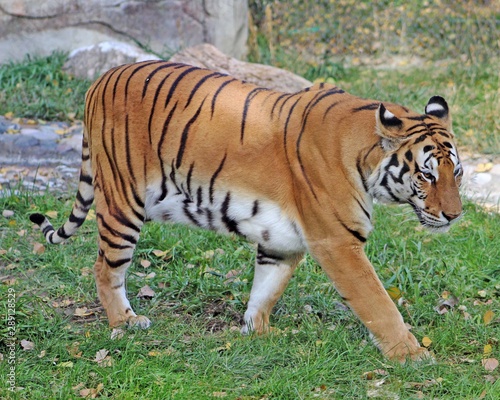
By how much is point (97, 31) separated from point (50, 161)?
2.67 m

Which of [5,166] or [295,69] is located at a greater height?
[295,69]

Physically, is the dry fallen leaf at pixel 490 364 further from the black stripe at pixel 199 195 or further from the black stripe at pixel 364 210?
the black stripe at pixel 199 195

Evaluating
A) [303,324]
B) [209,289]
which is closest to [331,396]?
[303,324]

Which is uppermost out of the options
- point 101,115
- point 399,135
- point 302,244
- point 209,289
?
point 399,135

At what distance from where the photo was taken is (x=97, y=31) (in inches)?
387

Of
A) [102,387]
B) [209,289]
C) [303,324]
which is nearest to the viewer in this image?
[102,387]

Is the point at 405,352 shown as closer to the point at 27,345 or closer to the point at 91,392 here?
the point at 91,392

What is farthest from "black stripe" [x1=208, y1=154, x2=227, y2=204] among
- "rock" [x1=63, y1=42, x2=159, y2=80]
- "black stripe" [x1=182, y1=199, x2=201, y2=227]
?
"rock" [x1=63, y1=42, x2=159, y2=80]

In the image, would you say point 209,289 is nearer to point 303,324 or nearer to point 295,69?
point 303,324

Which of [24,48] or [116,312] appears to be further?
[24,48]

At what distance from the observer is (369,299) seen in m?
4.27

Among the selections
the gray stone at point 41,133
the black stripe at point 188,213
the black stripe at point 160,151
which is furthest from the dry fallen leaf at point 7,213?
the black stripe at point 188,213

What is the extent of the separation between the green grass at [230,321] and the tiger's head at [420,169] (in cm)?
85

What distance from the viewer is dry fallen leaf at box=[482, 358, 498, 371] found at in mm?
4332
